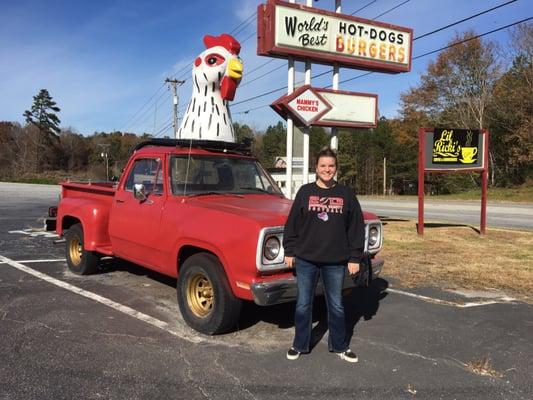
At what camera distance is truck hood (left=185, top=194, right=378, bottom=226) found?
4.56m

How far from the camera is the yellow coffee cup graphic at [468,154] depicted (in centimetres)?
1251

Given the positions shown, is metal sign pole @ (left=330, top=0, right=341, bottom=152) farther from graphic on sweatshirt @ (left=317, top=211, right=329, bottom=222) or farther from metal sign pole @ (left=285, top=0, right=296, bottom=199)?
graphic on sweatshirt @ (left=317, top=211, right=329, bottom=222)

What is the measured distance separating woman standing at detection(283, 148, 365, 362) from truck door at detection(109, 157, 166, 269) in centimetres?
193

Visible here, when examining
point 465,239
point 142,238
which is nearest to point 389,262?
point 465,239

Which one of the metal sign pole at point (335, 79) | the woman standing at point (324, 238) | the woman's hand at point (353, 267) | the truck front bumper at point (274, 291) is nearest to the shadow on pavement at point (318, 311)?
the truck front bumper at point (274, 291)

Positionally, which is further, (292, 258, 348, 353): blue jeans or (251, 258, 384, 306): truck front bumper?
(251, 258, 384, 306): truck front bumper

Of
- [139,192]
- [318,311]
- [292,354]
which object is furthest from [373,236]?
[139,192]

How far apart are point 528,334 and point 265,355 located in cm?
266

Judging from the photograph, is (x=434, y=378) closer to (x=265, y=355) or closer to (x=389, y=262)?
(x=265, y=355)

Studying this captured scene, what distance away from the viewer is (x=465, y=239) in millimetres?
11789

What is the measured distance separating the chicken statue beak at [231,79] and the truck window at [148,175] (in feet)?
17.3

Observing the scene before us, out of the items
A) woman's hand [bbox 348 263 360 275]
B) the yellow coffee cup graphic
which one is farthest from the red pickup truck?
the yellow coffee cup graphic

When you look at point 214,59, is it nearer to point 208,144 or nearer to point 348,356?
point 208,144

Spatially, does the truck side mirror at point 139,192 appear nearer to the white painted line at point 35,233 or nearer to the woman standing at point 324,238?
the woman standing at point 324,238
